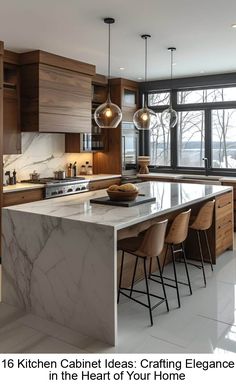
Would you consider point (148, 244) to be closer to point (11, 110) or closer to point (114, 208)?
point (114, 208)

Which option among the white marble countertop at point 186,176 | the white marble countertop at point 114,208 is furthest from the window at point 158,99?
the white marble countertop at point 114,208

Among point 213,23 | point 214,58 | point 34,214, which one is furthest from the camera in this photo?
point 214,58

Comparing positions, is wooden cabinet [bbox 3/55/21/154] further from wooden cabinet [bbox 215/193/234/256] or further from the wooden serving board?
wooden cabinet [bbox 215/193/234/256]

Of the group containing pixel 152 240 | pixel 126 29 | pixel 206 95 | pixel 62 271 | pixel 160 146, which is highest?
pixel 126 29

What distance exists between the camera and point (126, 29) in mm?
4297

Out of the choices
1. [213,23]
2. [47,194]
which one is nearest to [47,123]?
[47,194]

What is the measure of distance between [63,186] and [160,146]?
2.87m

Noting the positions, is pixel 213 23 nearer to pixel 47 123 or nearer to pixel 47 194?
pixel 47 123

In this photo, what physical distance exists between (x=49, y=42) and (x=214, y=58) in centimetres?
250

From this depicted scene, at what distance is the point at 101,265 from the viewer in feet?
9.51

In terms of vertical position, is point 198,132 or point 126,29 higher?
point 126,29

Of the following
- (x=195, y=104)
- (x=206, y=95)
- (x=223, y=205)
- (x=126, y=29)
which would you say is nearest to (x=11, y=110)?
(x=126, y=29)

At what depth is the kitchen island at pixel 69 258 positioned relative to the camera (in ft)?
9.49

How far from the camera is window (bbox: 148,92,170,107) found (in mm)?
7735
